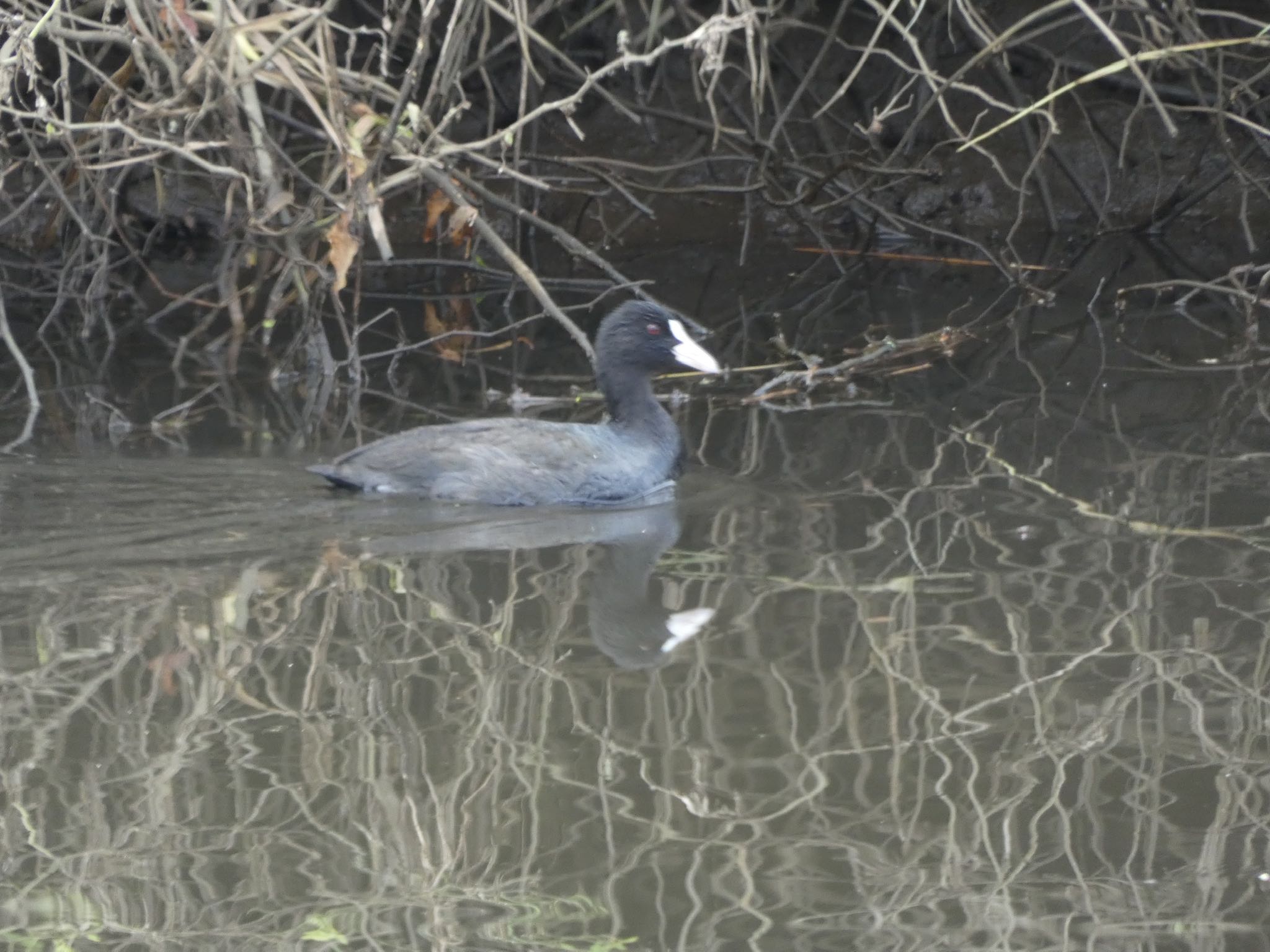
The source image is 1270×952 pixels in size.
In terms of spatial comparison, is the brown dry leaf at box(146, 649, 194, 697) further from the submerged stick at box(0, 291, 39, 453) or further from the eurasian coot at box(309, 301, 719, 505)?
the submerged stick at box(0, 291, 39, 453)

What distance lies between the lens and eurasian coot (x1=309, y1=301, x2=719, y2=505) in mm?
6785

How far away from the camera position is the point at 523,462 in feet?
22.3

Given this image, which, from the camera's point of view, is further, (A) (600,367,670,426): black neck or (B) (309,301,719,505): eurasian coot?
(A) (600,367,670,426): black neck

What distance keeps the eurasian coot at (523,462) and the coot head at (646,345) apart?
10.1 inches

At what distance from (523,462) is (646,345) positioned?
2.92 feet

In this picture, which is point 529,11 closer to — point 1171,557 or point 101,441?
point 101,441

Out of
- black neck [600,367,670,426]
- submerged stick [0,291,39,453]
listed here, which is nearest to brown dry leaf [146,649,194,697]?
black neck [600,367,670,426]

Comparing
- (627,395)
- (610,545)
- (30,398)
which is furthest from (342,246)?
(30,398)

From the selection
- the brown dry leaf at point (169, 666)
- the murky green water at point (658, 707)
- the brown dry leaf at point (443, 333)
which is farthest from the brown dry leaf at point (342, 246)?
the brown dry leaf at point (169, 666)

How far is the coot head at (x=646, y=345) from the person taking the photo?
736 cm

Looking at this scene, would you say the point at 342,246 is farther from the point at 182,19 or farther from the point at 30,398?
the point at 30,398

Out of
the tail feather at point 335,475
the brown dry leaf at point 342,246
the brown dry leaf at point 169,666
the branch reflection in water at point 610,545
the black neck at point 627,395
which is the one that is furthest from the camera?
the black neck at point 627,395

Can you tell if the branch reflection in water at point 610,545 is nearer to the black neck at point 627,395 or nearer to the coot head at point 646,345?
the black neck at point 627,395

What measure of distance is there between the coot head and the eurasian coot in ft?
0.84
